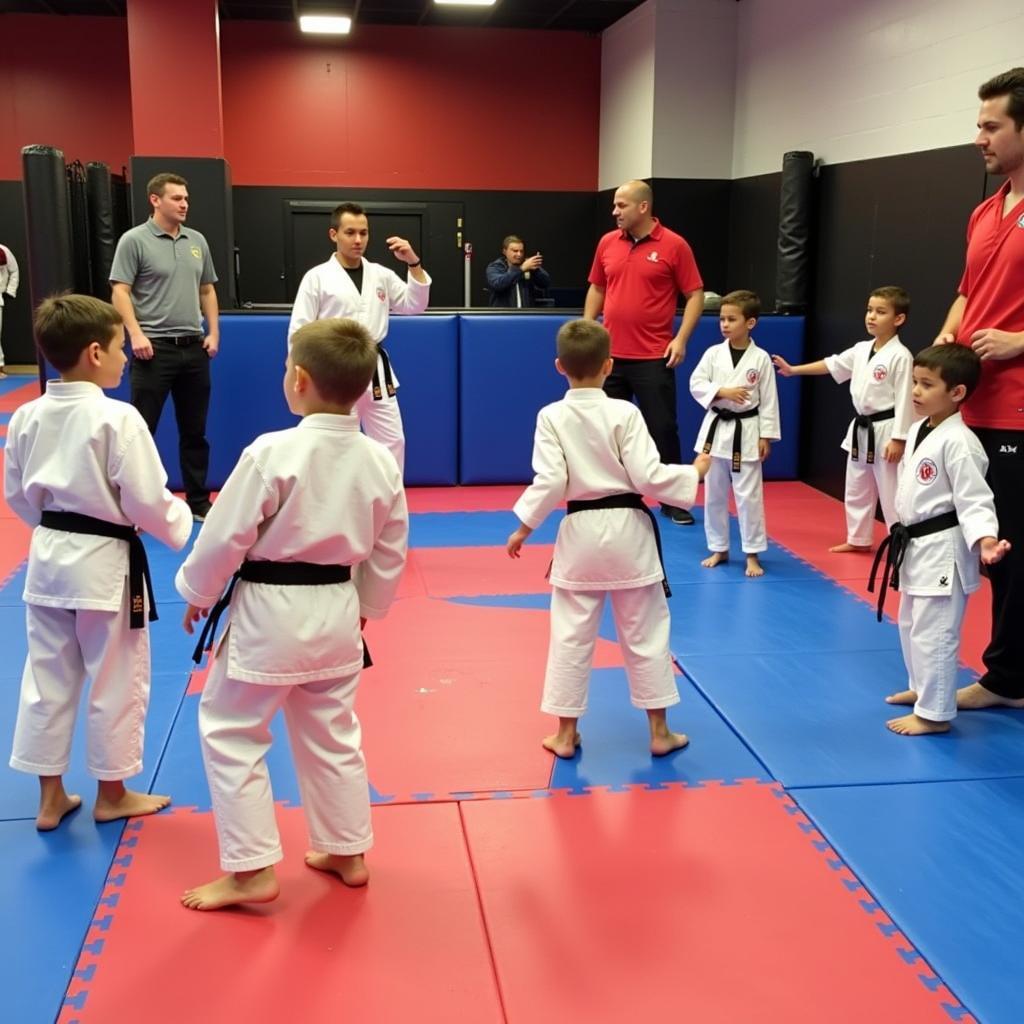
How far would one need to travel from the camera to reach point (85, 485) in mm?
2885

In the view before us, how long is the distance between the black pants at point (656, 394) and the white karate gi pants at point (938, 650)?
9.15 feet

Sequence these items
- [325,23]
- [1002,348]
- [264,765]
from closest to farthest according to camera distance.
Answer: [264,765] < [1002,348] < [325,23]

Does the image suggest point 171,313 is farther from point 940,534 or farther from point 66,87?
point 66,87

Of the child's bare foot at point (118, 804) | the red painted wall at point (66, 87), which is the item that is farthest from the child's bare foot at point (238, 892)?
the red painted wall at point (66, 87)

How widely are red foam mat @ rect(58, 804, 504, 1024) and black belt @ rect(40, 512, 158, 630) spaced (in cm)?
63

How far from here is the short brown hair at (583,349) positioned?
135 inches

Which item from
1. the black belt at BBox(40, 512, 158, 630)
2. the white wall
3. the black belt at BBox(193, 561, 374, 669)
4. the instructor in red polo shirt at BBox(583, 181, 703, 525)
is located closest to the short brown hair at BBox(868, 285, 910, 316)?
the instructor in red polo shirt at BBox(583, 181, 703, 525)

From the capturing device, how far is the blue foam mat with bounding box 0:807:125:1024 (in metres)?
2.41

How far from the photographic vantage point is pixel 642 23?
36.4 feet

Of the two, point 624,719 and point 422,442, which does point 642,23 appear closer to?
point 422,442

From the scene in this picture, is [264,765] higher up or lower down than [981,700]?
higher up

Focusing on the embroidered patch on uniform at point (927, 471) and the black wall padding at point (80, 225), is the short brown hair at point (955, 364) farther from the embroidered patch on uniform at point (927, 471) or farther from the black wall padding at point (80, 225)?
the black wall padding at point (80, 225)

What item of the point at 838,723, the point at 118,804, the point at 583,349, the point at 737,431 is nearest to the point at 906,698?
the point at 838,723

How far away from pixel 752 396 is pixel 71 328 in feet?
11.9
